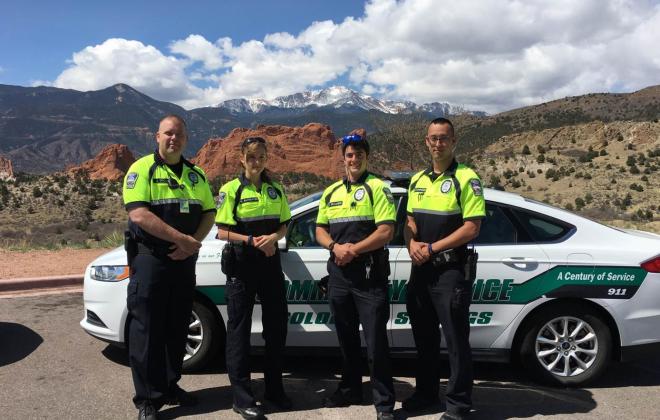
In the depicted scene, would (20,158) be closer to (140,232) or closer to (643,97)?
(643,97)

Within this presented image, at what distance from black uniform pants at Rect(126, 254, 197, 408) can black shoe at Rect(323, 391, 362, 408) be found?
1.13m

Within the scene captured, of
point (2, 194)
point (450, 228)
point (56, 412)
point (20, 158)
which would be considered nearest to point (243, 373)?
point (56, 412)

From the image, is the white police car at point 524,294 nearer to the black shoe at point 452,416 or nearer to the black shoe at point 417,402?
the black shoe at point 417,402

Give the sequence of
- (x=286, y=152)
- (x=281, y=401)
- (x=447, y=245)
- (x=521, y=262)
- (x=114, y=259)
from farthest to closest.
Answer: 1. (x=286, y=152)
2. (x=114, y=259)
3. (x=521, y=262)
4. (x=281, y=401)
5. (x=447, y=245)

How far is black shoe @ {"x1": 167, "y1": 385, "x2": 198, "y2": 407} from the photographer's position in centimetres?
384

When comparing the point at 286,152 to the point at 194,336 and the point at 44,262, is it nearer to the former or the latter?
the point at 44,262

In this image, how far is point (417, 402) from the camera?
3791 millimetres

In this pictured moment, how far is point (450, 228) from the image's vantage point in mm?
3488

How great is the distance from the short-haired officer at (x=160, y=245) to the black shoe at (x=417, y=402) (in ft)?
5.61

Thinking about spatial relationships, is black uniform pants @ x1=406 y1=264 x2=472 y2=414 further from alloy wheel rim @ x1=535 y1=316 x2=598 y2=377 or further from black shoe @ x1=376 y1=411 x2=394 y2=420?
alloy wheel rim @ x1=535 y1=316 x2=598 y2=377

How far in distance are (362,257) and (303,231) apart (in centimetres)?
94

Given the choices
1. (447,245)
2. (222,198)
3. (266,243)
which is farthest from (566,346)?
(222,198)

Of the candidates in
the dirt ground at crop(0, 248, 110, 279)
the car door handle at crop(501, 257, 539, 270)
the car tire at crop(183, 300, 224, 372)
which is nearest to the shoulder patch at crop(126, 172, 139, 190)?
the car tire at crop(183, 300, 224, 372)

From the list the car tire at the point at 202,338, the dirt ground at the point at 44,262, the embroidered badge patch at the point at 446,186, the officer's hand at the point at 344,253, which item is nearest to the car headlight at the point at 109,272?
the car tire at the point at 202,338
